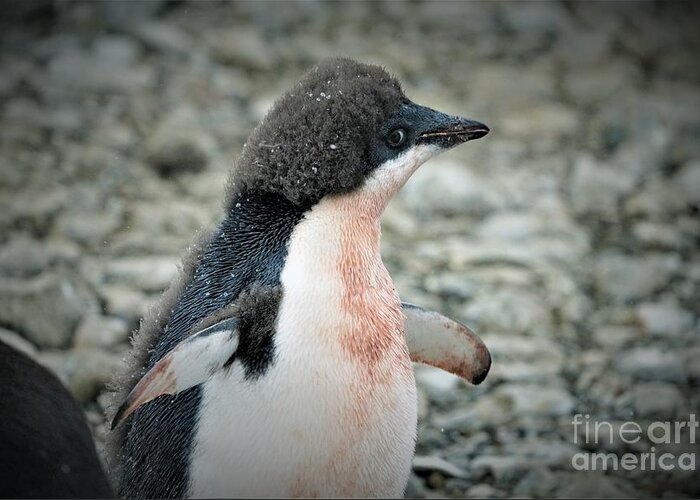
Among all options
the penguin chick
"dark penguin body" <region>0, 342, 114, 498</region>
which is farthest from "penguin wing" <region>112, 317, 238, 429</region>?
"dark penguin body" <region>0, 342, 114, 498</region>

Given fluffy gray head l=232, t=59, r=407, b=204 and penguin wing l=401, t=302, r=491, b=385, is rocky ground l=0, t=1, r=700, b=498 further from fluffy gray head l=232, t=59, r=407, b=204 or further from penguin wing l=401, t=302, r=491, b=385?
fluffy gray head l=232, t=59, r=407, b=204

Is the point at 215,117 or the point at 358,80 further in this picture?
the point at 215,117

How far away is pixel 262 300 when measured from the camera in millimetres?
2031

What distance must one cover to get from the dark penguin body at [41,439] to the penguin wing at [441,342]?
72 centimetres

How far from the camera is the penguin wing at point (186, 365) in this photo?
1.95 metres

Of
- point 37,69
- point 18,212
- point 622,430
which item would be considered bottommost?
point 622,430

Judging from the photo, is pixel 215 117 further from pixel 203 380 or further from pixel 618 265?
pixel 203 380

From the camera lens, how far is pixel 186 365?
1961 mm

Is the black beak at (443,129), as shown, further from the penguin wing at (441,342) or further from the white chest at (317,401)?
the penguin wing at (441,342)

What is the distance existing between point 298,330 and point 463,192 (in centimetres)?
198

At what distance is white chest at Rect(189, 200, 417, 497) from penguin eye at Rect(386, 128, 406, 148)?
0.16 m

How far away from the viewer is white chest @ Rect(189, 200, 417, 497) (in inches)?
78.9

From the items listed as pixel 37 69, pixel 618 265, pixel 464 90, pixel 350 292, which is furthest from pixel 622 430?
pixel 37 69

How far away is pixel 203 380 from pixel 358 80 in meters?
0.62
